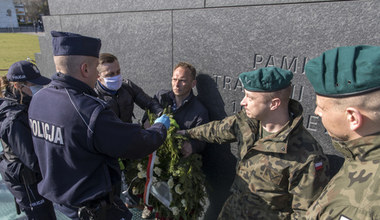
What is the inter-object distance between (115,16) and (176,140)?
7.98ft

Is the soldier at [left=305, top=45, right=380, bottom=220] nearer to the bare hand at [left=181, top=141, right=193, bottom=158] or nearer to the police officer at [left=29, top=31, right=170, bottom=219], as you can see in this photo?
the police officer at [left=29, top=31, right=170, bottom=219]

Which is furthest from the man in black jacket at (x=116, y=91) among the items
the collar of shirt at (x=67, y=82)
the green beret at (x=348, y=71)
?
the green beret at (x=348, y=71)

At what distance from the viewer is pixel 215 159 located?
10.9 ft

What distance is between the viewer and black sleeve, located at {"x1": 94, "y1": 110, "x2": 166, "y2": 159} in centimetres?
183

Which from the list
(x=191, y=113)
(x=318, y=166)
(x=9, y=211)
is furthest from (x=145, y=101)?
(x=9, y=211)

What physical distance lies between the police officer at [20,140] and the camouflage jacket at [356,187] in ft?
8.56

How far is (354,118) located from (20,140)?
2.77 m

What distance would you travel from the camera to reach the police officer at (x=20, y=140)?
8.37 feet

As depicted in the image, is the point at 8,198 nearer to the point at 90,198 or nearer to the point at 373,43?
the point at 90,198

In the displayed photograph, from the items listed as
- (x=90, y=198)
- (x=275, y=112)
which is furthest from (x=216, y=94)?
(x=90, y=198)

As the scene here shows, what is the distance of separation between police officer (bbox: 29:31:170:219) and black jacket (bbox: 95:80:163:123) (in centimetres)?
107

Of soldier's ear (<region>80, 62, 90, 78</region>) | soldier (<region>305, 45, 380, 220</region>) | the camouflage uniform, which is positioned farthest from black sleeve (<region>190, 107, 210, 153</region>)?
soldier (<region>305, 45, 380, 220</region>)

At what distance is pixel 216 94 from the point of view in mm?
3107

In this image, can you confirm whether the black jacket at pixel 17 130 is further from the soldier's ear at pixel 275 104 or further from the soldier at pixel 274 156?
the soldier's ear at pixel 275 104
